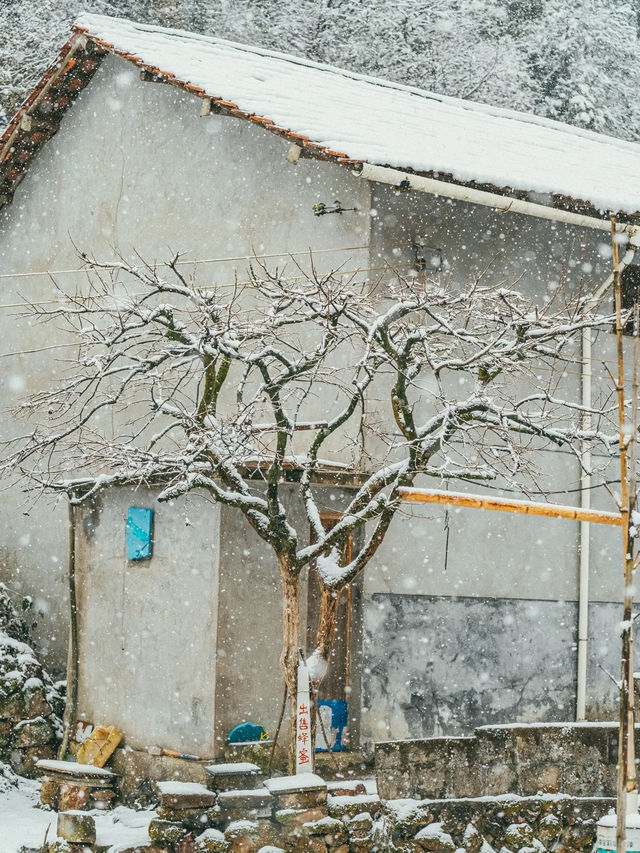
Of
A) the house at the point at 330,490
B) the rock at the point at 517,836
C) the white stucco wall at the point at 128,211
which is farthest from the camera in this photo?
the white stucco wall at the point at 128,211

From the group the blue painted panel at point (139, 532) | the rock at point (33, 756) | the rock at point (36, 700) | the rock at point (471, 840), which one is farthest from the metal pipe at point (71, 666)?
the rock at point (471, 840)

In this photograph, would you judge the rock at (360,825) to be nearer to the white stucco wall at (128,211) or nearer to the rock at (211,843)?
the rock at (211,843)

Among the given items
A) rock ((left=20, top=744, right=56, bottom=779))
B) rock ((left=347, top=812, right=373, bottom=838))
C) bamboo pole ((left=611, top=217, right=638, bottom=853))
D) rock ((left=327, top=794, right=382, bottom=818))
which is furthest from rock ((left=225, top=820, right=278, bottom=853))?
rock ((left=20, top=744, right=56, bottom=779))

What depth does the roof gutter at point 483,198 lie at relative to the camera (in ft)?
35.4

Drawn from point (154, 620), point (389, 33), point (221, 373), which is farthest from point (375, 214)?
point (389, 33)

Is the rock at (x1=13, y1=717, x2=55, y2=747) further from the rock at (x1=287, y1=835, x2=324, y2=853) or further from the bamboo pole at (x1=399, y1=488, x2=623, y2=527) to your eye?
the bamboo pole at (x1=399, y1=488, x2=623, y2=527)

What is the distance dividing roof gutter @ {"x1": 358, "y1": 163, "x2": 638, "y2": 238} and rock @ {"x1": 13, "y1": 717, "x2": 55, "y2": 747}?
750 centimetres

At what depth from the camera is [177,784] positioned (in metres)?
9.56

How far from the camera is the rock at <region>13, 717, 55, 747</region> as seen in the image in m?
12.8

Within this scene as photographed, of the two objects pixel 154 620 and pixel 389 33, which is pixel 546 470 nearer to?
pixel 154 620

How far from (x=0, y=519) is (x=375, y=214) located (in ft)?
25.5

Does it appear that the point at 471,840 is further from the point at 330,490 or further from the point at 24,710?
the point at 24,710

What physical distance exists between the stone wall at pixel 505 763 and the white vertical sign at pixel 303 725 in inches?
25.1

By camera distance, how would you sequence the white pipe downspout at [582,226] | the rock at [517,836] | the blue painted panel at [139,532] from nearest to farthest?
the rock at [517,836], the white pipe downspout at [582,226], the blue painted panel at [139,532]
